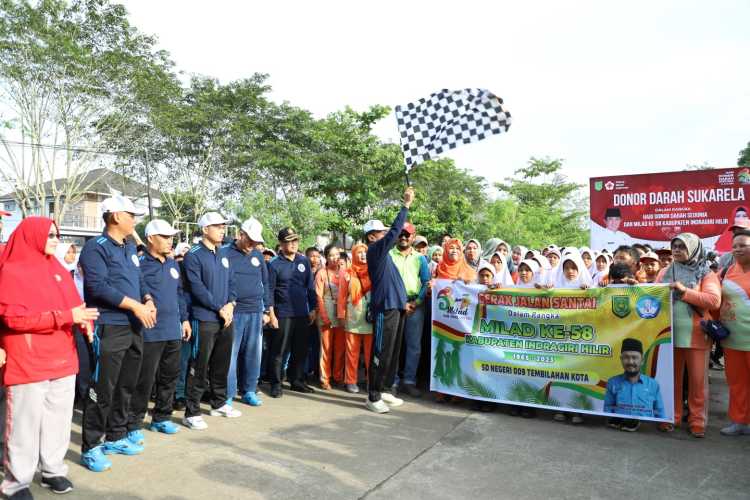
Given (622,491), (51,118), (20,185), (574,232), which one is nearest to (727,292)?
(622,491)

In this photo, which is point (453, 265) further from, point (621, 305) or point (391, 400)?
point (621, 305)

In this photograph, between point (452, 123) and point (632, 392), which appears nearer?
point (632, 392)

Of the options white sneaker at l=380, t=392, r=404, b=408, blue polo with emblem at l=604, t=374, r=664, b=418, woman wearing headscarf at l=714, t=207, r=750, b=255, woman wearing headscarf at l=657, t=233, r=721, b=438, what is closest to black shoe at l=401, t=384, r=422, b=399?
white sneaker at l=380, t=392, r=404, b=408

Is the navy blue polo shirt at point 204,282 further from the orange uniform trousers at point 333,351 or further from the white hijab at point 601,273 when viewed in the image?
the white hijab at point 601,273

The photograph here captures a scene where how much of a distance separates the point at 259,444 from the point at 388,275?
2.04 m

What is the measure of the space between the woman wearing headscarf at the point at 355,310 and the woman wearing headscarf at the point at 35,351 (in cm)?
317

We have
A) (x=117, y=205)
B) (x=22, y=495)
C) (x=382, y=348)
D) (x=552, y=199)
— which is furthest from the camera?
(x=552, y=199)

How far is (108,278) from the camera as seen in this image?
381cm

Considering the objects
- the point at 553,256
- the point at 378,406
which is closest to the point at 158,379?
the point at 378,406

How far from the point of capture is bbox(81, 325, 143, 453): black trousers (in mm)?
3734

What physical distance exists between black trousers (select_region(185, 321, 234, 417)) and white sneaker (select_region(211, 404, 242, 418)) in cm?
4

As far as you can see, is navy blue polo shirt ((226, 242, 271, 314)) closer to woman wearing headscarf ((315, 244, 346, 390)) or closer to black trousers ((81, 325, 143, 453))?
woman wearing headscarf ((315, 244, 346, 390))

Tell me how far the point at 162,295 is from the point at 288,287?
191 centimetres

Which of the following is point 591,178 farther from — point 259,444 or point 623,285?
point 259,444
